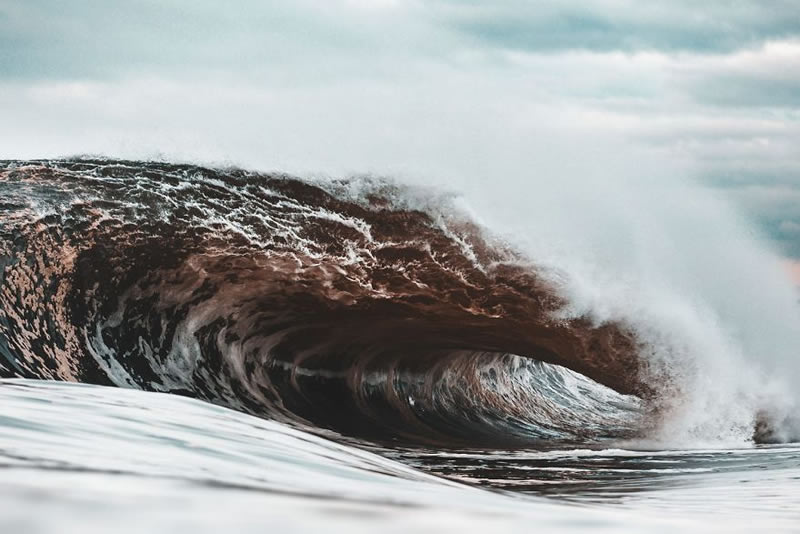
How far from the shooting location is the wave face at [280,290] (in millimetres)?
7852

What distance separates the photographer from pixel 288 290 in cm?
878

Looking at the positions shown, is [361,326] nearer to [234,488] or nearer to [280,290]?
[280,290]

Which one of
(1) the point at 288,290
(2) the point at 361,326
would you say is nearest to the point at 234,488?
(1) the point at 288,290

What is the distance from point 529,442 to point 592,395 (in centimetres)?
274

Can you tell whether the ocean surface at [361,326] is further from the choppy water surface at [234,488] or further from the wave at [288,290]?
the choppy water surface at [234,488]

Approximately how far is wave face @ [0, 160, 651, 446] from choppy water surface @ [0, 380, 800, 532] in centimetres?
392

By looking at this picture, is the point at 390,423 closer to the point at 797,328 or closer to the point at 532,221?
the point at 532,221

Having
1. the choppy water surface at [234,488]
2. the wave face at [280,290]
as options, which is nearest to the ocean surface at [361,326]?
the wave face at [280,290]

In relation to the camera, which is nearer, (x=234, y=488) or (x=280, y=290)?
(x=234, y=488)

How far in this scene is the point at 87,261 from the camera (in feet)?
26.0

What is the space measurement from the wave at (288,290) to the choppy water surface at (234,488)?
387cm

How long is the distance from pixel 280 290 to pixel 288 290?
8 cm

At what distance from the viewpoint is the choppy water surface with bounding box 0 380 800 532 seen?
4.91ft

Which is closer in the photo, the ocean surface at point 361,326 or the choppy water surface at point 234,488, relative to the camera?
the choppy water surface at point 234,488
